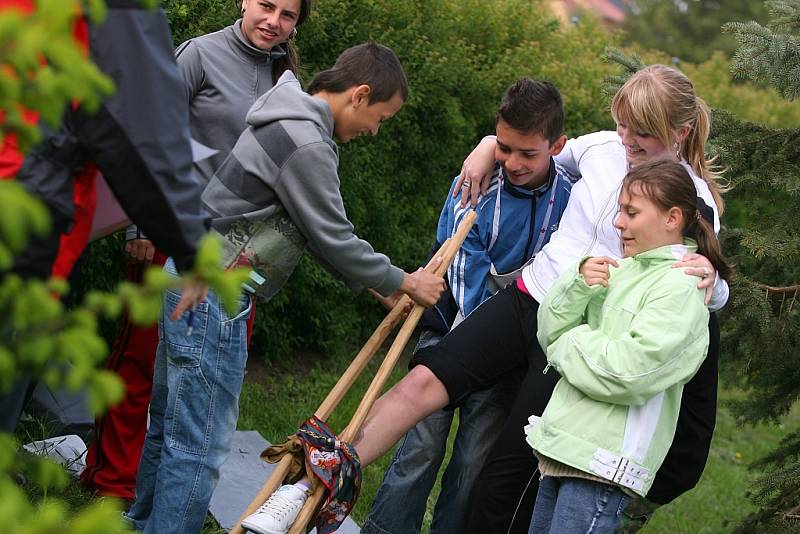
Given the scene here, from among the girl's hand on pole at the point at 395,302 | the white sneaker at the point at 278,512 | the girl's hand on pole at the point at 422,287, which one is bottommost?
the white sneaker at the point at 278,512

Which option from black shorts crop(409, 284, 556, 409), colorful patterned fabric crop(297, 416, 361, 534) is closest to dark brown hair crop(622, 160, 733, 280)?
black shorts crop(409, 284, 556, 409)

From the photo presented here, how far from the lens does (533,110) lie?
3.95m

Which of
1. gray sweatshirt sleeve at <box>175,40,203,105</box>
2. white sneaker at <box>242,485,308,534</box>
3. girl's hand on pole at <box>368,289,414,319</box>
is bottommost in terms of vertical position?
white sneaker at <box>242,485,308,534</box>

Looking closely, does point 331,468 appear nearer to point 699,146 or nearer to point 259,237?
point 259,237

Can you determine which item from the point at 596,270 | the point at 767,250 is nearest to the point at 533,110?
the point at 596,270

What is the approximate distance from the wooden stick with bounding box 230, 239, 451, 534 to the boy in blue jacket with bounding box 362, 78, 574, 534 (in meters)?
0.20

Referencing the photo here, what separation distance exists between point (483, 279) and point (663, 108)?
95 cm

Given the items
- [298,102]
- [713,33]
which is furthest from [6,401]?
[713,33]

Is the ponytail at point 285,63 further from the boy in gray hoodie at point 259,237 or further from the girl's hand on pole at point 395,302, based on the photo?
the girl's hand on pole at point 395,302

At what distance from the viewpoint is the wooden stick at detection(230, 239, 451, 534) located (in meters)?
3.50

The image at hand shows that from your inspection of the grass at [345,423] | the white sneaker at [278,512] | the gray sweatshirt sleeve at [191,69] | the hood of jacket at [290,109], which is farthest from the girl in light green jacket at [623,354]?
the grass at [345,423]

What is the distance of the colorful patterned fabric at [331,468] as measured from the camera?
11.3 feet

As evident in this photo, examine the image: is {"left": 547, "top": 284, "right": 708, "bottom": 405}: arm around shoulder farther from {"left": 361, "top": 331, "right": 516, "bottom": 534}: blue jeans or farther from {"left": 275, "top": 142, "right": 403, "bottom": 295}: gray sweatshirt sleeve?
{"left": 361, "top": 331, "right": 516, "bottom": 534}: blue jeans

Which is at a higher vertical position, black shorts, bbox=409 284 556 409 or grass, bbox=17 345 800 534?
black shorts, bbox=409 284 556 409
